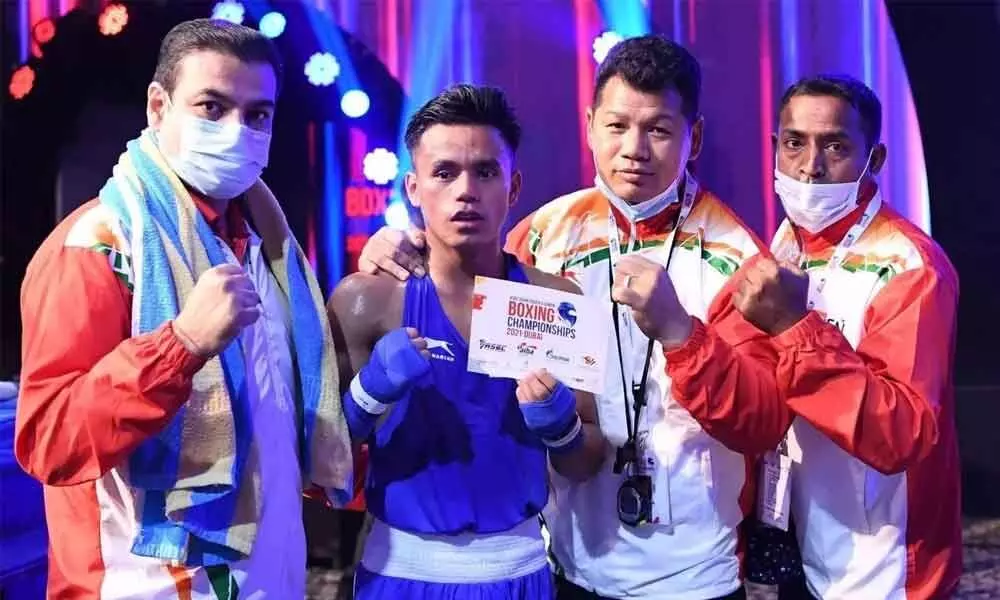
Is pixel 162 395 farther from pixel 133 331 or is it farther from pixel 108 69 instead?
pixel 108 69

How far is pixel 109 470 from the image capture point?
140 centimetres

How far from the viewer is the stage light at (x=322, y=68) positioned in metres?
4.04

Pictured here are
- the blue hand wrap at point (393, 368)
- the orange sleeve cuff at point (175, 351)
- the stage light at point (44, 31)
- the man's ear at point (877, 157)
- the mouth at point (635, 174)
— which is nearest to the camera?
the orange sleeve cuff at point (175, 351)

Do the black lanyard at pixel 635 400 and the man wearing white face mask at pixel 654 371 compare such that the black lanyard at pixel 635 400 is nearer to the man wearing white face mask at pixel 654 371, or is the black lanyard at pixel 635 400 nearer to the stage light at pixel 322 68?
the man wearing white face mask at pixel 654 371

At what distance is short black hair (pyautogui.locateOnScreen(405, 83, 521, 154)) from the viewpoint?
5.50ft

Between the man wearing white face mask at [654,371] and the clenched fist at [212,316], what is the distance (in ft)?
1.39

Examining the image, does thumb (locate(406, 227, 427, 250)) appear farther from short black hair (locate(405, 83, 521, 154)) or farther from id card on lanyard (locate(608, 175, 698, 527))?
id card on lanyard (locate(608, 175, 698, 527))

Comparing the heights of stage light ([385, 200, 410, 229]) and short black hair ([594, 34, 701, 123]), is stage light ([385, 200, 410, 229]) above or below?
below

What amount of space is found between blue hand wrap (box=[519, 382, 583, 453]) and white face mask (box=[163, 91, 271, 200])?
62 cm

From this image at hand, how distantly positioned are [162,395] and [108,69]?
335 cm

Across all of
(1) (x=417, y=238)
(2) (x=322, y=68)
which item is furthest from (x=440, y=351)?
(2) (x=322, y=68)

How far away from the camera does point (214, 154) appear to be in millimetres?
1498

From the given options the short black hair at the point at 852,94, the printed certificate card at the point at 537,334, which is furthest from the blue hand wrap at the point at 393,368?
the short black hair at the point at 852,94

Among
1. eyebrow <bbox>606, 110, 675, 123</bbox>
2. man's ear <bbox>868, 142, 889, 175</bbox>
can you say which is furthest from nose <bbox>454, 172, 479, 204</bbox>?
man's ear <bbox>868, 142, 889, 175</bbox>
